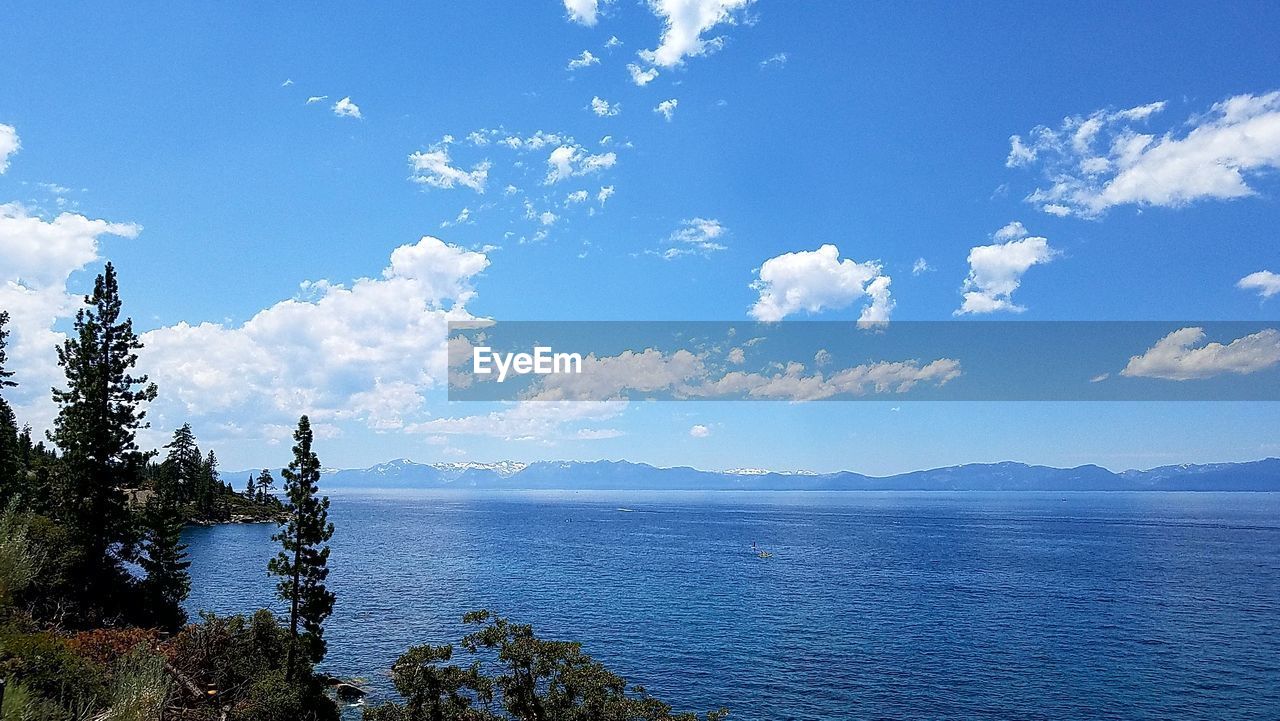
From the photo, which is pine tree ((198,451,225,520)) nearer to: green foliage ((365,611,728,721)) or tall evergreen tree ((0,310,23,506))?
tall evergreen tree ((0,310,23,506))

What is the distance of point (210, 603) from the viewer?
78812 mm

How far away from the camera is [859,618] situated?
263 feet

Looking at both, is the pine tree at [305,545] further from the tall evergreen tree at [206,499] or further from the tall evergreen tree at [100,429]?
the tall evergreen tree at [206,499]

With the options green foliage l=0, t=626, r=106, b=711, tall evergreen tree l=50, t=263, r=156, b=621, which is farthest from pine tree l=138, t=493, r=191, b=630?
green foliage l=0, t=626, r=106, b=711

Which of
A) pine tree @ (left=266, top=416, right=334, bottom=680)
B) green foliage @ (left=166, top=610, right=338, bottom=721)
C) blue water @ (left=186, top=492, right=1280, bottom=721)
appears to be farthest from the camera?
blue water @ (left=186, top=492, right=1280, bottom=721)

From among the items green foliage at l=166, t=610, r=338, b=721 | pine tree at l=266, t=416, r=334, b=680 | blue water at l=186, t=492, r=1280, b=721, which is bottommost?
blue water at l=186, t=492, r=1280, b=721

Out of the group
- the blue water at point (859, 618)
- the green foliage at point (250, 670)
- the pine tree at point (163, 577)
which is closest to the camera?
the green foliage at point (250, 670)

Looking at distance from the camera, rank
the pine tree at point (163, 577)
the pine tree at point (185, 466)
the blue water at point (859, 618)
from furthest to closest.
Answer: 1. the pine tree at point (185, 466)
2. the blue water at point (859, 618)
3. the pine tree at point (163, 577)

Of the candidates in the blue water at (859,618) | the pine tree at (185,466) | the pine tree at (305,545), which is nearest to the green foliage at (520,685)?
the pine tree at (305,545)

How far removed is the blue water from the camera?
178 feet

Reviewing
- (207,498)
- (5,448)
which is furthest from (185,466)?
(5,448)

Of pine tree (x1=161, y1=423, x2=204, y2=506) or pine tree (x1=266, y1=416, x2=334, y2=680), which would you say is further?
pine tree (x1=161, y1=423, x2=204, y2=506)

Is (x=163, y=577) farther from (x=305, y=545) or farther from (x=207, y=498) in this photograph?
(x=207, y=498)

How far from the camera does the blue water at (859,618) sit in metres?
54.2
